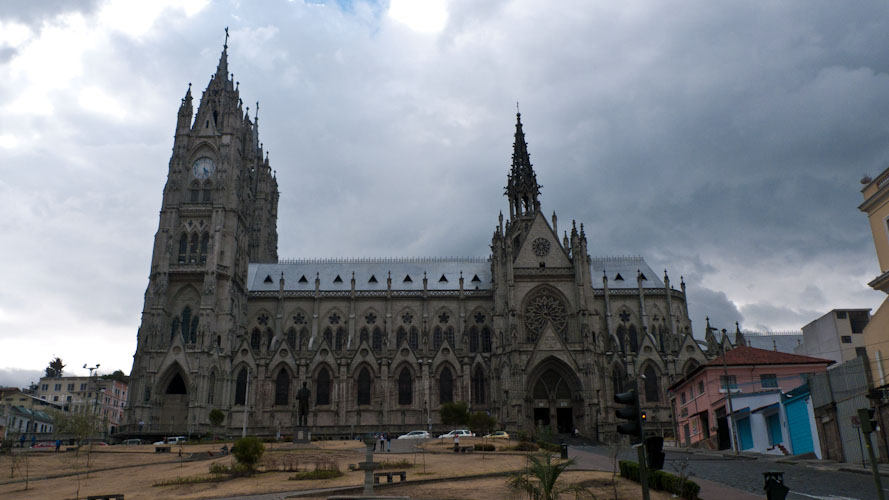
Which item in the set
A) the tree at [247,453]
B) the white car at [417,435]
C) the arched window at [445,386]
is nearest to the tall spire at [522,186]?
the arched window at [445,386]

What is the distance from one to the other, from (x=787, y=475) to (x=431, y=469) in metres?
13.8

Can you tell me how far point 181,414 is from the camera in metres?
59.8

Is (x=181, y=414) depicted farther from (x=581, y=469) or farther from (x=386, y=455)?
(x=581, y=469)

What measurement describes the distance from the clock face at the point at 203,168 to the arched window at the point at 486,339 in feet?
110

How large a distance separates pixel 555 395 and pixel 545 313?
28.4 feet

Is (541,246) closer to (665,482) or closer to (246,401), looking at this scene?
(246,401)

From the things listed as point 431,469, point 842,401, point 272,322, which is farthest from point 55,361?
point 842,401

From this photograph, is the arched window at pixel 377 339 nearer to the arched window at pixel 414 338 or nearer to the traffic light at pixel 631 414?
the arched window at pixel 414 338

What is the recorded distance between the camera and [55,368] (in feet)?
414

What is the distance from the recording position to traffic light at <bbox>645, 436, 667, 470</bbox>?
35.6 feet

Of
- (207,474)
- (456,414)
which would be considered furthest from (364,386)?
(207,474)

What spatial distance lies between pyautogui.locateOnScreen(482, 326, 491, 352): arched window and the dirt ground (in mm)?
26044

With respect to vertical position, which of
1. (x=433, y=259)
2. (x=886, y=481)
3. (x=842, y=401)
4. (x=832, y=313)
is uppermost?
(x=433, y=259)

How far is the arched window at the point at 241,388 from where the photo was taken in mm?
64062
